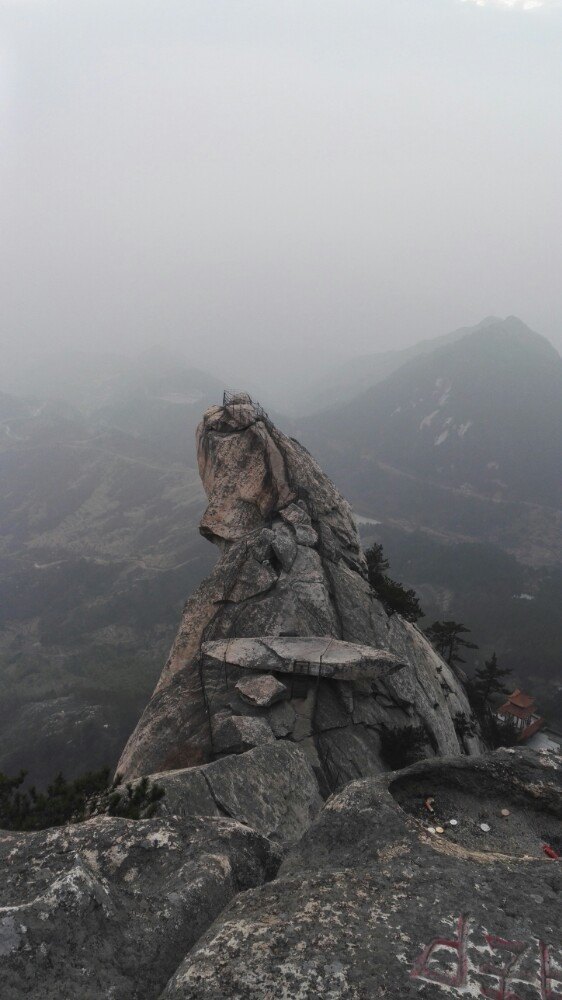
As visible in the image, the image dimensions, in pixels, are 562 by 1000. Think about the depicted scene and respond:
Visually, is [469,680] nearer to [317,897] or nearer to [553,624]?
[317,897]

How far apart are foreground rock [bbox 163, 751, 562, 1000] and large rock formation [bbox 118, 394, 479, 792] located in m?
14.5

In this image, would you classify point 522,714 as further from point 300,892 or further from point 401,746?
point 300,892

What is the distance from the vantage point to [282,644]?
29062mm

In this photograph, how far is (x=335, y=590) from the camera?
35094 mm

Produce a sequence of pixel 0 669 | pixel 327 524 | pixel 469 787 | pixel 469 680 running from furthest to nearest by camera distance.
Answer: pixel 0 669 < pixel 469 680 < pixel 327 524 < pixel 469 787

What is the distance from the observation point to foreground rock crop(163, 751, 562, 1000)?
5316 mm

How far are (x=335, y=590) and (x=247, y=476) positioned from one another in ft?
38.6

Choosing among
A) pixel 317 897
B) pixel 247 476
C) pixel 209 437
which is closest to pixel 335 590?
pixel 247 476

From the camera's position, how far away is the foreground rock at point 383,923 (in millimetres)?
5316

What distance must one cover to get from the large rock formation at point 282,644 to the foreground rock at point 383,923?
47.4ft

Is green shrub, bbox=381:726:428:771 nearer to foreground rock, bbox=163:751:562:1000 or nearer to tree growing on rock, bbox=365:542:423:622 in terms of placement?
tree growing on rock, bbox=365:542:423:622

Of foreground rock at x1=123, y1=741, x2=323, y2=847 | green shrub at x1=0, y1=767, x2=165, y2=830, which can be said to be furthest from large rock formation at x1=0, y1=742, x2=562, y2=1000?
foreground rock at x1=123, y1=741, x2=323, y2=847

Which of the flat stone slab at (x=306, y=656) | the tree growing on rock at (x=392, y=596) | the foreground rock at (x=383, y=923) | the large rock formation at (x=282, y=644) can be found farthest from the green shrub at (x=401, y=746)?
the foreground rock at (x=383, y=923)

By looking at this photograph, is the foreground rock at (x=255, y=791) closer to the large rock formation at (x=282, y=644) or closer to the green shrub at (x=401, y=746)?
the large rock formation at (x=282, y=644)
